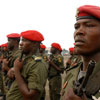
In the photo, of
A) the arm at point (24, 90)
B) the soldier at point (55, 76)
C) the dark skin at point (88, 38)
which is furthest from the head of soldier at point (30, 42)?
the soldier at point (55, 76)

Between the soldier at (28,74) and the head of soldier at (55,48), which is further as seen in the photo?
the head of soldier at (55,48)

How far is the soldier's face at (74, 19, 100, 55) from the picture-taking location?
1.60 meters

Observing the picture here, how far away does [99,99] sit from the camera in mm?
1426

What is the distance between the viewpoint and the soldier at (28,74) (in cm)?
268

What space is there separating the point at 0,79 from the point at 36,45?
15.0ft

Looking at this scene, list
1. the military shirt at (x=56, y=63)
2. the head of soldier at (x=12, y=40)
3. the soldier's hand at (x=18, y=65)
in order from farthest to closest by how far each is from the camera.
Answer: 1. the military shirt at (x=56, y=63)
2. the head of soldier at (x=12, y=40)
3. the soldier's hand at (x=18, y=65)

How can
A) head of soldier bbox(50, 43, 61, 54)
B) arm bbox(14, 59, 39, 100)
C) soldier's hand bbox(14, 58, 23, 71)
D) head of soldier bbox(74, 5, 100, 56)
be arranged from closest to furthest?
head of soldier bbox(74, 5, 100, 56) → arm bbox(14, 59, 39, 100) → soldier's hand bbox(14, 58, 23, 71) → head of soldier bbox(50, 43, 61, 54)

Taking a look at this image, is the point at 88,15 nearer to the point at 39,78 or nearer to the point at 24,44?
the point at 39,78

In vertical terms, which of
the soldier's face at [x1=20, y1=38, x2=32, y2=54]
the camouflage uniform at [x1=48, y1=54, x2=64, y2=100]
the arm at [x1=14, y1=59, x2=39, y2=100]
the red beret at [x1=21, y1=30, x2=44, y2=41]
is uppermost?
the red beret at [x1=21, y1=30, x2=44, y2=41]

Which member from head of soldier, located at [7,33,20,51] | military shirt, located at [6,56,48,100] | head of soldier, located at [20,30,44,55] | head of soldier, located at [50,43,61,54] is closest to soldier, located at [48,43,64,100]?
head of soldier, located at [50,43,61,54]

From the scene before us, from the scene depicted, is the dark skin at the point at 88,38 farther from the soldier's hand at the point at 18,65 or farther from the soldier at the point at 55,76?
the soldier at the point at 55,76

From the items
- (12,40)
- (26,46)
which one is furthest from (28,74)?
(12,40)

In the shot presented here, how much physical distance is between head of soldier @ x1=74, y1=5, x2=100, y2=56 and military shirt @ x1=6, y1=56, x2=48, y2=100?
4.26 feet

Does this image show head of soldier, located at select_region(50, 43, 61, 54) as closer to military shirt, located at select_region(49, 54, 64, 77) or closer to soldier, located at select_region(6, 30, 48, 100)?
military shirt, located at select_region(49, 54, 64, 77)
